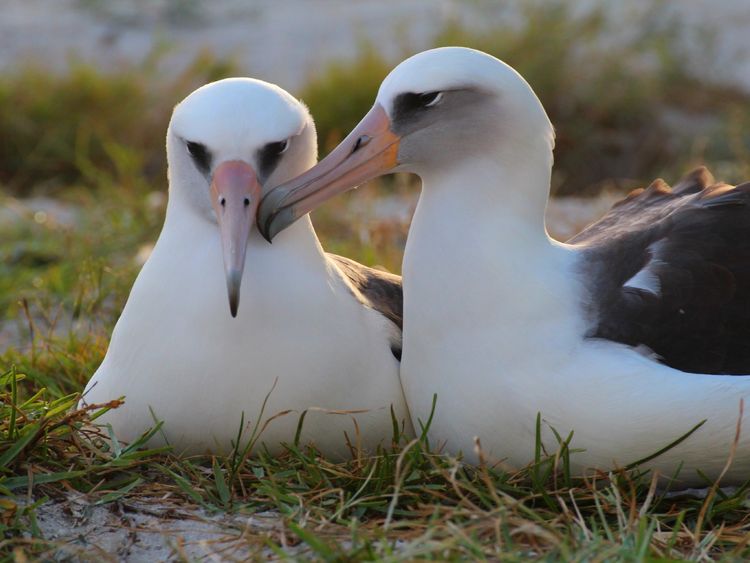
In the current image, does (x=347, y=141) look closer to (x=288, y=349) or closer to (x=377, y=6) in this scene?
(x=288, y=349)

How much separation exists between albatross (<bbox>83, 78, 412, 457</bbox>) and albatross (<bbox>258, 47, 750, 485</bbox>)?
16 centimetres

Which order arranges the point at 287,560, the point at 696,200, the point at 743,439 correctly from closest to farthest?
the point at 287,560 → the point at 743,439 → the point at 696,200

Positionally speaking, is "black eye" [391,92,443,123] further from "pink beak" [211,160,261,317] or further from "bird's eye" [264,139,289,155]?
"pink beak" [211,160,261,317]

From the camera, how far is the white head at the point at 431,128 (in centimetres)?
376

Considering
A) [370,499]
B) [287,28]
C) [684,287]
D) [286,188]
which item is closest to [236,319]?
[286,188]

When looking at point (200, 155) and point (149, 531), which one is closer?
point (149, 531)

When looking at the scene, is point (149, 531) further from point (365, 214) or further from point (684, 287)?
point (365, 214)

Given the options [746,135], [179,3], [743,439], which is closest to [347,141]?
[743,439]

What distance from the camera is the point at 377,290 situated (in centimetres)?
455

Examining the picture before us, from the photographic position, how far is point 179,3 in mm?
14227

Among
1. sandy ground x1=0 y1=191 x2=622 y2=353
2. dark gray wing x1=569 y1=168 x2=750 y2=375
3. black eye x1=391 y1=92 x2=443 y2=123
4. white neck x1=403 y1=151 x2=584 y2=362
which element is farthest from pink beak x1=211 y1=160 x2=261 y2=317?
sandy ground x1=0 y1=191 x2=622 y2=353

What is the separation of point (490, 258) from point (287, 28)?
34.3 ft

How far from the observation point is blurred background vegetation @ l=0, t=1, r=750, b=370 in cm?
853

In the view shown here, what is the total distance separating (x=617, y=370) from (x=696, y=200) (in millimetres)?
821
